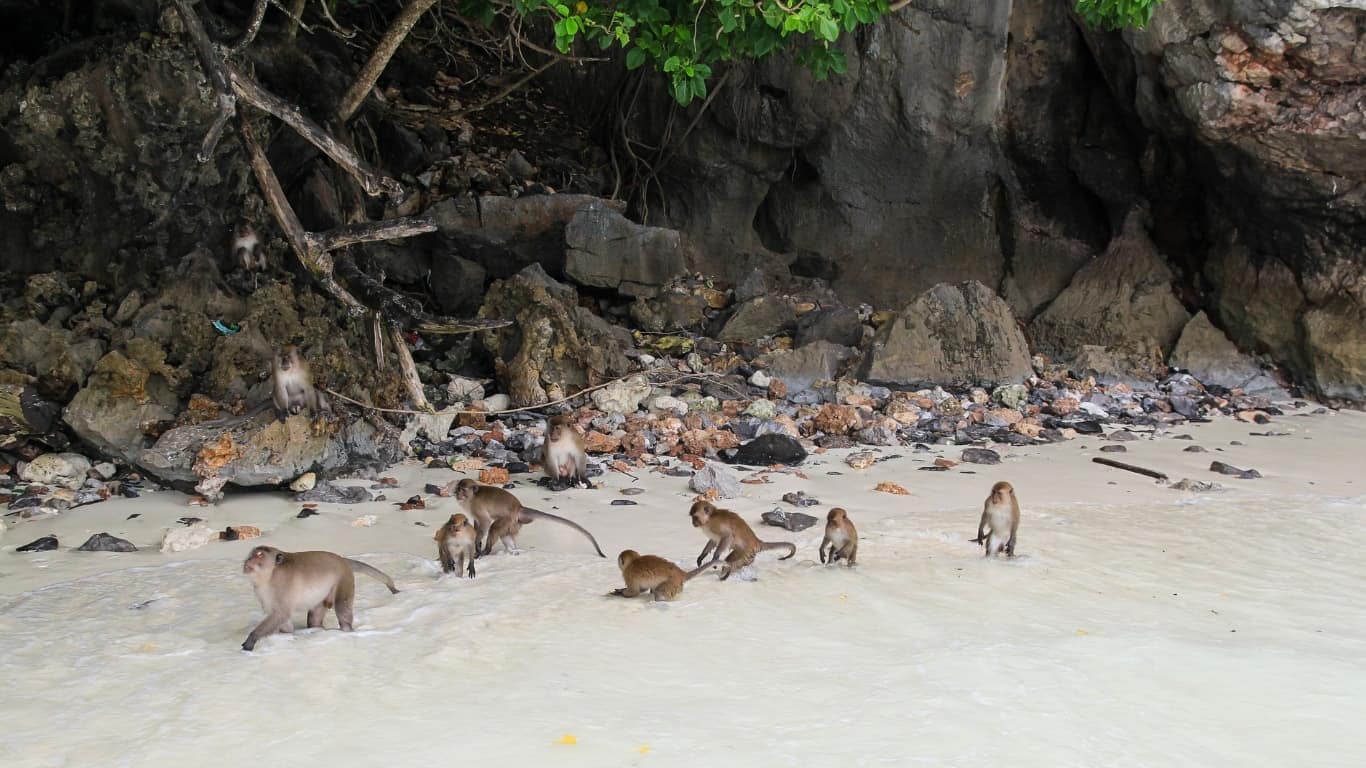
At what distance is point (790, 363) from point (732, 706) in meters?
7.26

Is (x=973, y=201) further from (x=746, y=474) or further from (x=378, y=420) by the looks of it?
(x=378, y=420)

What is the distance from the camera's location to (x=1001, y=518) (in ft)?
17.7

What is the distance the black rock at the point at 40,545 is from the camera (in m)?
5.48

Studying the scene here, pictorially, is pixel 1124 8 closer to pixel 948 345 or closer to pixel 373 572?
pixel 948 345

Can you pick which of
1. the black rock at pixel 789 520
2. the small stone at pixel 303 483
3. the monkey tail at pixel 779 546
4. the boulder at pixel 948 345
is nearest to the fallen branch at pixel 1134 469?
the boulder at pixel 948 345

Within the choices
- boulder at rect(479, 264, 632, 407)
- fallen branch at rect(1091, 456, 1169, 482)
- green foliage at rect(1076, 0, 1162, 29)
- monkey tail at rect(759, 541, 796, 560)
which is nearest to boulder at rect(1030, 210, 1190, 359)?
fallen branch at rect(1091, 456, 1169, 482)

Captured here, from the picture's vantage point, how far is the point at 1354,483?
7504 mm

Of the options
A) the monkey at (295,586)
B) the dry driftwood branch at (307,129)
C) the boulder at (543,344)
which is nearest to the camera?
the monkey at (295,586)

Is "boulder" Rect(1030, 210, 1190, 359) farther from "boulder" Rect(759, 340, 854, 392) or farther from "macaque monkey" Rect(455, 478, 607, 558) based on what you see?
"macaque monkey" Rect(455, 478, 607, 558)

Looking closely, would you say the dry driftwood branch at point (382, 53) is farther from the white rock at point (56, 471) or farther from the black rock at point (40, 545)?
the black rock at point (40, 545)

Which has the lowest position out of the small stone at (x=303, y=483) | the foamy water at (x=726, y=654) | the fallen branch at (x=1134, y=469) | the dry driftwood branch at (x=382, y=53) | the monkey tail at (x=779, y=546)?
the foamy water at (x=726, y=654)

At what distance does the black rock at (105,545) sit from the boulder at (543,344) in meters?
4.07

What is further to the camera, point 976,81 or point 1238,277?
point 976,81

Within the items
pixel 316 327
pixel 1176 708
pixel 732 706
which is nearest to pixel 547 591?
pixel 732 706
